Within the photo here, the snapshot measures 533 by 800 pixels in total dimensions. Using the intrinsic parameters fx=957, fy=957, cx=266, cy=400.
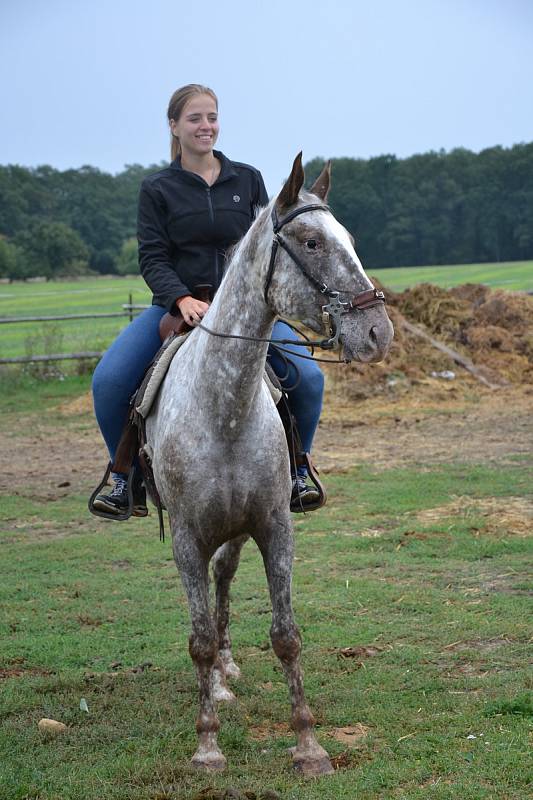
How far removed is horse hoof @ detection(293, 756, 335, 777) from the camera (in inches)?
173

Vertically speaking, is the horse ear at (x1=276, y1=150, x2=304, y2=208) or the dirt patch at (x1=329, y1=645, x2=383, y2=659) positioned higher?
the horse ear at (x1=276, y1=150, x2=304, y2=208)

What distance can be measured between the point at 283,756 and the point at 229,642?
51.5 inches

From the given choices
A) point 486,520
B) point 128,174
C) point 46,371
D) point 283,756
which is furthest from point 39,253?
point 283,756

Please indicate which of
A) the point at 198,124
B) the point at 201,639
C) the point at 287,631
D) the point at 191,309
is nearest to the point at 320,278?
the point at 191,309

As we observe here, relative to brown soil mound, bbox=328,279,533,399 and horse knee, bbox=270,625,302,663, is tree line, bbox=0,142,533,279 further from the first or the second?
horse knee, bbox=270,625,302,663

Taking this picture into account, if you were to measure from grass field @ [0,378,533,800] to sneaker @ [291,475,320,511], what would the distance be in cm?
101

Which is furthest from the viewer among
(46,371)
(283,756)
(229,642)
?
(46,371)

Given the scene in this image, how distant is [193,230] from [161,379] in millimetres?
836

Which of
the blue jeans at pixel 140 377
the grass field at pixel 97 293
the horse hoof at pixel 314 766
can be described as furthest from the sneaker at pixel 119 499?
the grass field at pixel 97 293

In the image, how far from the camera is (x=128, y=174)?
7712 centimetres

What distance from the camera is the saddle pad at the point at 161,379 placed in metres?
4.92

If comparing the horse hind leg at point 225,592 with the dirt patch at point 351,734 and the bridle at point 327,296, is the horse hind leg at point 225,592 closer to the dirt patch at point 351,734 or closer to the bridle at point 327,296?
the dirt patch at point 351,734

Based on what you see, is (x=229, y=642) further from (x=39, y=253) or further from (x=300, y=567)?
(x=39, y=253)

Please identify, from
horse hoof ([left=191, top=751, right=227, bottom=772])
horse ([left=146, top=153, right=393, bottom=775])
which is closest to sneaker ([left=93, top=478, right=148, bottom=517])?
horse ([left=146, top=153, right=393, bottom=775])
